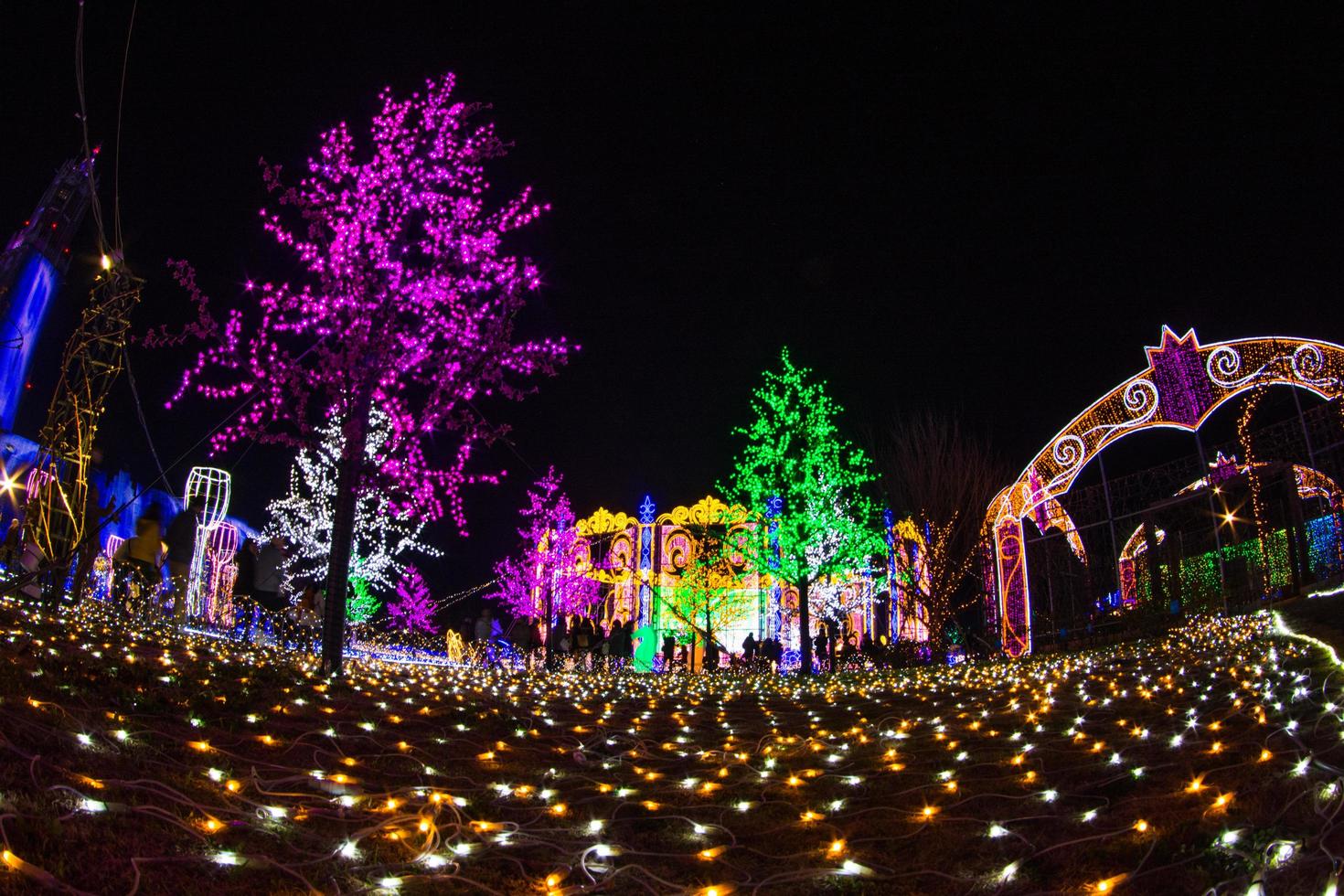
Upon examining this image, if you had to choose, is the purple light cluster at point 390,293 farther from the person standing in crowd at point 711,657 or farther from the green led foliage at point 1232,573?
the green led foliage at point 1232,573

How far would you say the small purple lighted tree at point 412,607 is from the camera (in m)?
39.3

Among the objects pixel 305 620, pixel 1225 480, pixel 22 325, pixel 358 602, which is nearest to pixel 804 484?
pixel 1225 480

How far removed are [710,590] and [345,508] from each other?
16057 millimetres

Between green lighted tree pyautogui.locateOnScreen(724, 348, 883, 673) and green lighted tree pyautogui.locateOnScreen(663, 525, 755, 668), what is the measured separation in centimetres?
172

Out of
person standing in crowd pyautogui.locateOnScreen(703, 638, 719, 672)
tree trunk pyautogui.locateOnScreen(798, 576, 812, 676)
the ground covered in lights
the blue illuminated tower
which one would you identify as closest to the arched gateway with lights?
tree trunk pyautogui.locateOnScreen(798, 576, 812, 676)

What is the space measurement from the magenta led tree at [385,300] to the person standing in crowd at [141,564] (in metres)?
1.60

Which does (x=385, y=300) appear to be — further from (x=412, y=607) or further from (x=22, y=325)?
(x=412, y=607)

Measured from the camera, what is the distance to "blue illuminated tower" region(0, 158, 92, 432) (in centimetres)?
3031

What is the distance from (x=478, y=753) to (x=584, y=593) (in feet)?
83.4

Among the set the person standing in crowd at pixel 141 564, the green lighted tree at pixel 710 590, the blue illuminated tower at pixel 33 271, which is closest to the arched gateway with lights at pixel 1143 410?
the green lighted tree at pixel 710 590

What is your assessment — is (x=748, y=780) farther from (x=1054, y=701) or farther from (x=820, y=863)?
(x=1054, y=701)

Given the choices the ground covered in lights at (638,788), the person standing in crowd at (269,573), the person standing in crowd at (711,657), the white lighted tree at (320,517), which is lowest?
the ground covered in lights at (638,788)

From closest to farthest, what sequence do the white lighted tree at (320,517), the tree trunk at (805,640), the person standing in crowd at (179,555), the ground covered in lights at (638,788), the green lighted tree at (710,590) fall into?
the ground covered in lights at (638,788) < the person standing in crowd at (179,555) < the tree trunk at (805,640) < the green lighted tree at (710,590) < the white lighted tree at (320,517)

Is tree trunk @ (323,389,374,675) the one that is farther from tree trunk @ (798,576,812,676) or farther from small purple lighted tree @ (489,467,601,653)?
small purple lighted tree @ (489,467,601,653)
